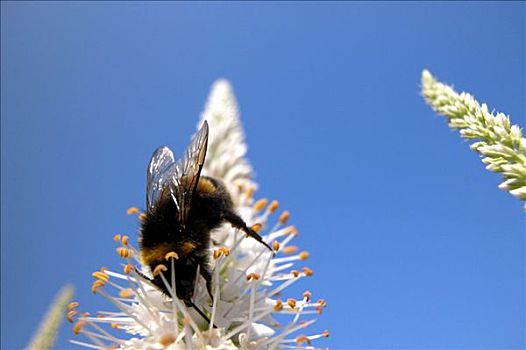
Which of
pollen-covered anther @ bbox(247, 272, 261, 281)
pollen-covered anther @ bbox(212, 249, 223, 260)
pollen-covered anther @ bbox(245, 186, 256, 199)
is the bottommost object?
pollen-covered anther @ bbox(247, 272, 261, 281)

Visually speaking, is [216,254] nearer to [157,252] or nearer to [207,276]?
[207,276]

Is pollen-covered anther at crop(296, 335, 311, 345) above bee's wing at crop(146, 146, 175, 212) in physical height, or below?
below

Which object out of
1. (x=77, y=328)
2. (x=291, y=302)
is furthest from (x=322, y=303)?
(x=77, y=328)

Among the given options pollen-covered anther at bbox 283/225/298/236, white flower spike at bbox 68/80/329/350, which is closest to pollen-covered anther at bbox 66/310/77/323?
white flower spike at bbox 68/80/329/350

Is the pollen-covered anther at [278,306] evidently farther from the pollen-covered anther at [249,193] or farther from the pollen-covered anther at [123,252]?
the pollen-covered anther at [249,193]

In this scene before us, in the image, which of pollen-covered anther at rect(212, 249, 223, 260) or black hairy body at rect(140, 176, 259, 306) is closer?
black hairy body at rect(140, 176, 259, 306)

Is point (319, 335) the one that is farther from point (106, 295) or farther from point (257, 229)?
point (106, 295)

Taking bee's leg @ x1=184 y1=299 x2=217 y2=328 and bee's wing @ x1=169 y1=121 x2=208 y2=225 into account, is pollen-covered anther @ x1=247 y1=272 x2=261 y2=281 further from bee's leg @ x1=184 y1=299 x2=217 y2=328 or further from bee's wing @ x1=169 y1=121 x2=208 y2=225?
bee's wing @ x1=169 y1=121 x2=208 y2=225
